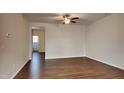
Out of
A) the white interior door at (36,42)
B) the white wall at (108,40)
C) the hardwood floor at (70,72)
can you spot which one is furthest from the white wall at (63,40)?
the white interior door at (36,42)

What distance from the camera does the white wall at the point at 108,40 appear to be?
191 inches

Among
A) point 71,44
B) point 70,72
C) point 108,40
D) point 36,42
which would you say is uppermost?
point 108,40

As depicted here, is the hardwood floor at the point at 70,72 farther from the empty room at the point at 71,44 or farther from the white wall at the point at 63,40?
the white wall at the point at 63,40

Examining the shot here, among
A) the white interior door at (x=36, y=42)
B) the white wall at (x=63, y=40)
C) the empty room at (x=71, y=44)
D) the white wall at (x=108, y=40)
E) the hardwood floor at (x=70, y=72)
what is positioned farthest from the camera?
the white interior door at (x=36, y=42)

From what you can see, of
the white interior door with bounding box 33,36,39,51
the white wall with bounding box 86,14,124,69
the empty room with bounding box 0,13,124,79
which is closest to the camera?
the empty room with bounding box 0,13,124,79

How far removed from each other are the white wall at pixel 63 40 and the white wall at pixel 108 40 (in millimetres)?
918

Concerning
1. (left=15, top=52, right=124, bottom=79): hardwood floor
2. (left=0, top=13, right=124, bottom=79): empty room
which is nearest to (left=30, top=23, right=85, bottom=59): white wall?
(left=0, top=13, right=124, bottom=79): empty room

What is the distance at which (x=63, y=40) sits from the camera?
8.07 m

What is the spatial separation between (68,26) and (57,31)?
87 centimetres

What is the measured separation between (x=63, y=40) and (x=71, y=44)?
2.14 feet

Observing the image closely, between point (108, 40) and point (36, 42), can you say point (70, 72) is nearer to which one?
point (108, 40)

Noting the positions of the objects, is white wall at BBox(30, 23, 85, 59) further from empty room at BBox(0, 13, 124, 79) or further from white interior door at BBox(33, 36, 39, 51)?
white interior door at BBox(33, 36, 39, 51)

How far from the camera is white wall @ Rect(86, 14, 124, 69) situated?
4855 millimetres

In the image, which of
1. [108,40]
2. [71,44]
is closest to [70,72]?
[108,40]
